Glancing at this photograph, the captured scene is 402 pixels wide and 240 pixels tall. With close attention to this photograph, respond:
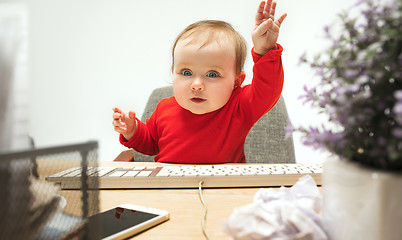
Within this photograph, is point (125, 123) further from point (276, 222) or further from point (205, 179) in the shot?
point (276, 222)

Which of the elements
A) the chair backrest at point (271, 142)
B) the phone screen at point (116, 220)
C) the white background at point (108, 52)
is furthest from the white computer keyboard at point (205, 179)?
the white background at point (108, 52)

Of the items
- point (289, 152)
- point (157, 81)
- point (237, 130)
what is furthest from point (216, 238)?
point (157, 81)

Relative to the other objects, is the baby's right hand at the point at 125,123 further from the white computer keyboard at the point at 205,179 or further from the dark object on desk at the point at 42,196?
the dark object on desk at the point at 42,196

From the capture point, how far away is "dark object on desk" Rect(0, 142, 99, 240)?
25cm

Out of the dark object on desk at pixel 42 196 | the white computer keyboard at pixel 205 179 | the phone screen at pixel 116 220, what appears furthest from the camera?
the white computer keyboard at pixel 205 179

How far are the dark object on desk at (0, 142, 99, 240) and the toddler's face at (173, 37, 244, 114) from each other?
63 centimetres

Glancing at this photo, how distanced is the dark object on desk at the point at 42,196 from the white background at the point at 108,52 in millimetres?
1881

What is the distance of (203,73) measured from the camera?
0.96 metres

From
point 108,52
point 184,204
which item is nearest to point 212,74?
point 184,204

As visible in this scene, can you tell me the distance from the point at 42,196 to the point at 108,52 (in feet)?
6.87

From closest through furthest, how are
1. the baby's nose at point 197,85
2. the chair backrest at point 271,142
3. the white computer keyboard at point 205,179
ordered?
the white computer keyboard at point 205,179
the baby's nose at point 197,85
the chair backrest at point 271,142

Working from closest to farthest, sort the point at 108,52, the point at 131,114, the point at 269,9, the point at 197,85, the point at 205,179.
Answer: the point at 205,179, the point at 269,9, the point at 197,85, the point at 131,114, the point at 108,52

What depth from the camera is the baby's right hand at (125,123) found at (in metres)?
1.00

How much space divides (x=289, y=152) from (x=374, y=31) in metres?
1.09
